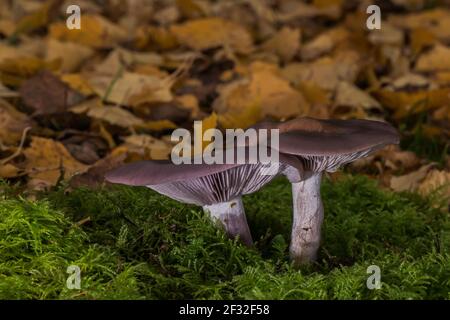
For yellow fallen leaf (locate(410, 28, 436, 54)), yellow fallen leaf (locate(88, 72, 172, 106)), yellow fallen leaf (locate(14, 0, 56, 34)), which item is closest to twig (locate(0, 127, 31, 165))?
yellow fallen leaf (locate(88, 72, 172, 106))

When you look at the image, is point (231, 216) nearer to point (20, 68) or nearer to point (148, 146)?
point (148, 146)

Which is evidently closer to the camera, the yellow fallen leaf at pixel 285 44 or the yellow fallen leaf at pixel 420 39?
the yellow fallen leaf at pixel 285 44

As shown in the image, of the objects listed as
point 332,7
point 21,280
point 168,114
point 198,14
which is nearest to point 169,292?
point 21,280

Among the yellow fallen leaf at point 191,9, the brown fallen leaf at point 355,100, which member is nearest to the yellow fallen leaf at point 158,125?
the brown fallen leaf at point 355,100

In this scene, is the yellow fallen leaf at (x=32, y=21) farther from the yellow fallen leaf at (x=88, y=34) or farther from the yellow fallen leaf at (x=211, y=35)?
the yellow fallen leaf at (x=211, y=35)

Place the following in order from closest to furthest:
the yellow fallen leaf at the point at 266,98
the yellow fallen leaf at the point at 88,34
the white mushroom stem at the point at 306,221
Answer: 1. the white mushroom stem at the point at 306,221
2. the yellow fallen leaf at the point at 266,98
3. the yellow fallen leaf at the point at 88,34

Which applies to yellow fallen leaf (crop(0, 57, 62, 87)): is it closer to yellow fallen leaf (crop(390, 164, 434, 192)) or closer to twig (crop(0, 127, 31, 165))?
twig (crop(0, 127, 31, 165))
